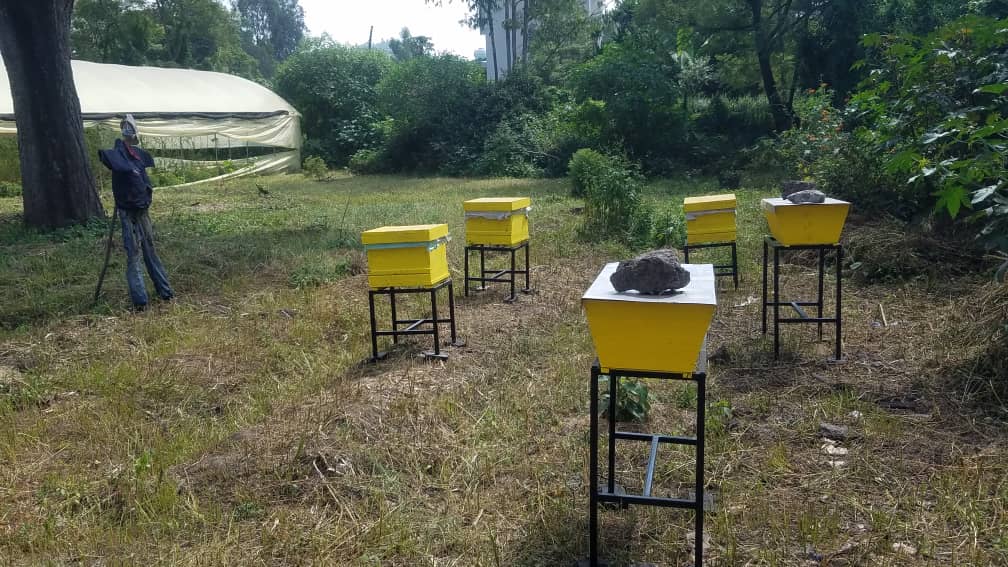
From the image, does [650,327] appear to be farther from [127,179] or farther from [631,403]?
[127,179]

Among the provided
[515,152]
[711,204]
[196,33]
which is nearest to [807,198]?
[711,204]

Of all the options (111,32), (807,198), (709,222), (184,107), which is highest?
(111,32)

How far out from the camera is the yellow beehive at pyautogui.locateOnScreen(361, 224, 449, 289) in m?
4.83

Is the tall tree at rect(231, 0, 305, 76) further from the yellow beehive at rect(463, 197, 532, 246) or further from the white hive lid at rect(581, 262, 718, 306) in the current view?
the white hive lid at rect(581, 262, 718, 306)

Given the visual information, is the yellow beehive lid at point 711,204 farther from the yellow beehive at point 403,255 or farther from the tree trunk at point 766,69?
the tree trunk at point 766,69

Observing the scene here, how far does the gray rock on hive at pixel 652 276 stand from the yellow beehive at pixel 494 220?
3.73 meters

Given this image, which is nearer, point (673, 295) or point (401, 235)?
point (673, 295)

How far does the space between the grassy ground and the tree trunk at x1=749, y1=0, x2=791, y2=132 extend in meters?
12.6

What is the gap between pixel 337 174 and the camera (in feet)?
74.3

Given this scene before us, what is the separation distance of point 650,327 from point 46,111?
10644mm

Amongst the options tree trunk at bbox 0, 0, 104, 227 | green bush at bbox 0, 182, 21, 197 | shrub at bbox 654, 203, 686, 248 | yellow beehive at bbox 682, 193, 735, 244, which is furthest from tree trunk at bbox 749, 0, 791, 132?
green bush at bbox 0, 182, 21, 197

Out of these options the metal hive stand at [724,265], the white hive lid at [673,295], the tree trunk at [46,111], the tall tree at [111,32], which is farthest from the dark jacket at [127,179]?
the tall tree at [111,32]

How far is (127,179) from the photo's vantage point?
6.54 metres

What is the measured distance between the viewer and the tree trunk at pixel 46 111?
9898mm
